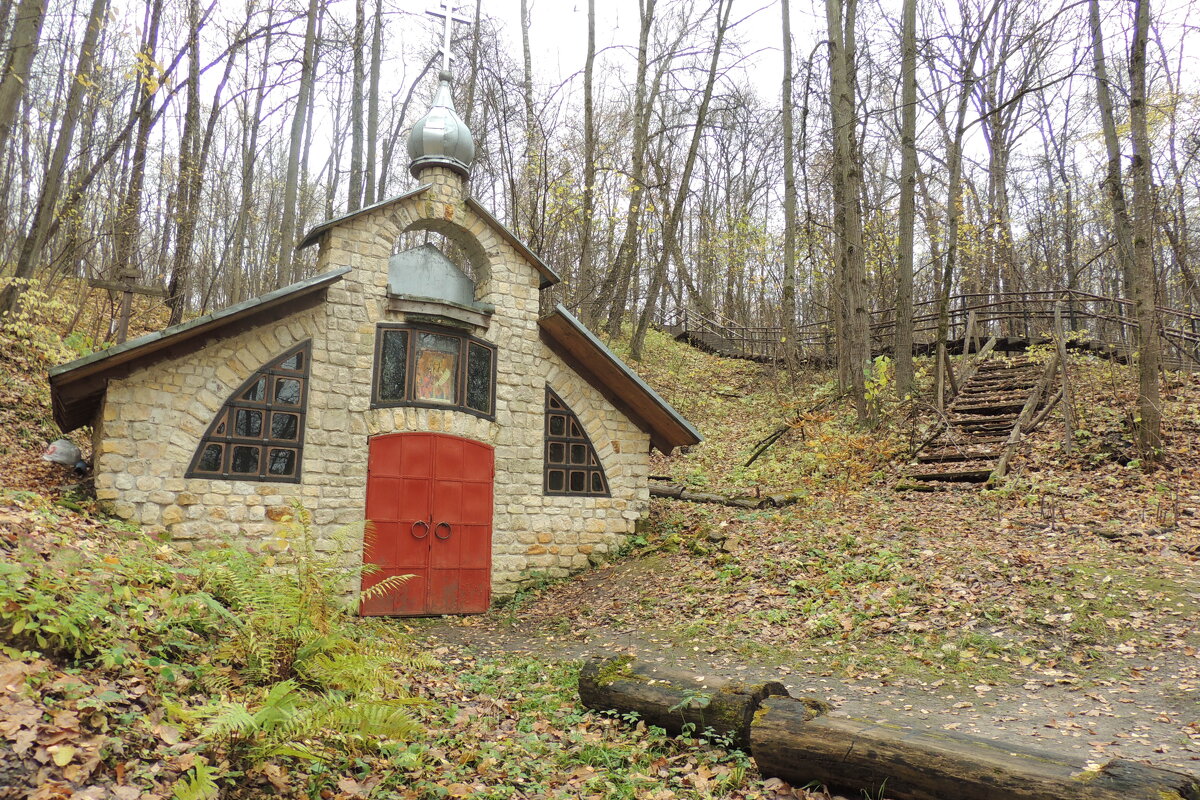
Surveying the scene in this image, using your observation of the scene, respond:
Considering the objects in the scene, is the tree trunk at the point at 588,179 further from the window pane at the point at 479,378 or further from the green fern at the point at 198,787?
the green fern at the point at 198,787

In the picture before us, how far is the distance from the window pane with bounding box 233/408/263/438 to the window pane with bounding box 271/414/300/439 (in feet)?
0.50

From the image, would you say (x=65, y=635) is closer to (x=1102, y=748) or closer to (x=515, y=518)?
(x=1102, y=748)

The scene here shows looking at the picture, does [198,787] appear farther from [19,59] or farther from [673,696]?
[19,59]

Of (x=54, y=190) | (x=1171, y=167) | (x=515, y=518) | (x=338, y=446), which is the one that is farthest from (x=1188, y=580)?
(x=1171, y=167)

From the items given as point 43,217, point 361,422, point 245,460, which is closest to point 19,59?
point 43,217

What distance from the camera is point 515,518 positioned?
10.6 metres

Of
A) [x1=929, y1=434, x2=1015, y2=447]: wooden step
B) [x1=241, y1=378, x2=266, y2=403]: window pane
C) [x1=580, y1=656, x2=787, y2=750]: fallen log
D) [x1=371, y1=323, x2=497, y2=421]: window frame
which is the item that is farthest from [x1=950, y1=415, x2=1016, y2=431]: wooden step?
[x1=241, y1=378, x2=266, y2=403]: window pane

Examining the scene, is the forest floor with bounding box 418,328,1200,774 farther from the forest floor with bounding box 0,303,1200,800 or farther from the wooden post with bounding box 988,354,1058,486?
the wooden post with bounding box 988,354,1058,486

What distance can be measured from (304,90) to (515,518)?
51.0ft

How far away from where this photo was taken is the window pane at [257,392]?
9.00 meters

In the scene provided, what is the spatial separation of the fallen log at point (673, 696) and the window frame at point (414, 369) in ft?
17.3

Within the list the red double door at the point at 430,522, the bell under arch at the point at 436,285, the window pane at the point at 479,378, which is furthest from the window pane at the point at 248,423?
the window pane at the point at 479,378

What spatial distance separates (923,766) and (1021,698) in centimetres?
233

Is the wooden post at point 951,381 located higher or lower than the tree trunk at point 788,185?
lower
